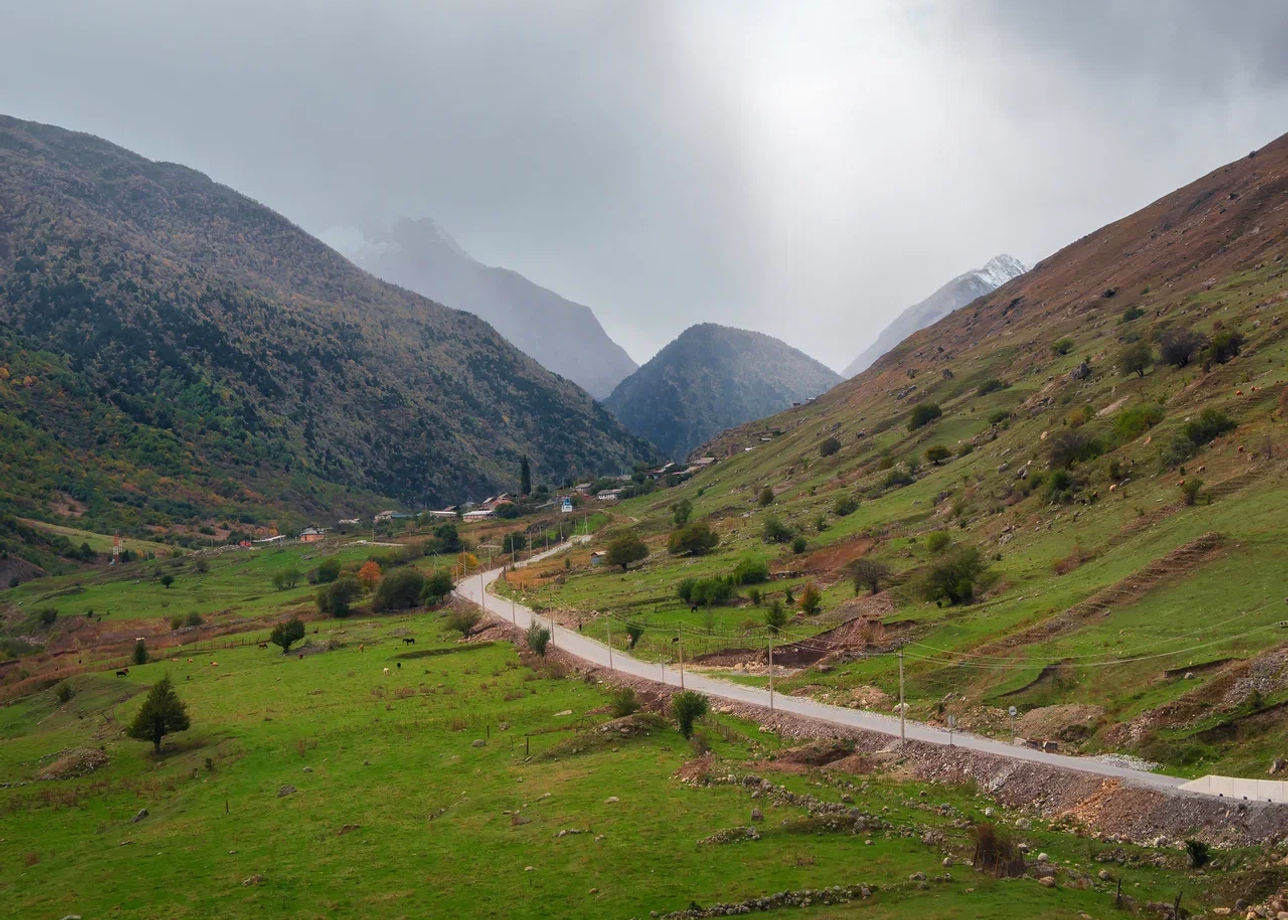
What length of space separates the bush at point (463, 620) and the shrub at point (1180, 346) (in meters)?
60.8

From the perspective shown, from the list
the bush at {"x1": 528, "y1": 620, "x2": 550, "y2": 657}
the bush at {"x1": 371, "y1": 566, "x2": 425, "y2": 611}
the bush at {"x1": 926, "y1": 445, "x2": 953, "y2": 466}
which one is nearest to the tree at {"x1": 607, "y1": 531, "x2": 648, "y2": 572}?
the bush at {"x1": 371, "y1": 566, "x2": 425, "y2": 611}

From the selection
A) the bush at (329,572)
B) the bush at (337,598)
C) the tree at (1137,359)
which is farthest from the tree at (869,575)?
the bush at (329,572)

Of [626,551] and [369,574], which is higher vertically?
[626,551]

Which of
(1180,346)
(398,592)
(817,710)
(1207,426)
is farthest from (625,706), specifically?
Result: (398,592)

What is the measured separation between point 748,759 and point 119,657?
6781 centimetres

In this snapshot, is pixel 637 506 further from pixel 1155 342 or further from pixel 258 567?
pixel 1155 342

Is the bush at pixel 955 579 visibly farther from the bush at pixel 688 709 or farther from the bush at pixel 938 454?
the bush at pixel 938 454

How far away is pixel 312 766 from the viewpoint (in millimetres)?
41844

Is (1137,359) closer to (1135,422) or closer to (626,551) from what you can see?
(1135,422)

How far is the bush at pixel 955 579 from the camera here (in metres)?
50.9

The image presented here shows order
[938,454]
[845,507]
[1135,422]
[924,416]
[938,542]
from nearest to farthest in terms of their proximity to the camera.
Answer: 1. [1135,422]
2. [938,542]
3. [845,507]
4. [938,454]
5. [924,416]

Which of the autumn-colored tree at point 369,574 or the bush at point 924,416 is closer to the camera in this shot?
the autumn-colored tree at point 369,574

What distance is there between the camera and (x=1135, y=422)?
62406mm

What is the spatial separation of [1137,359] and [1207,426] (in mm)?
27277
